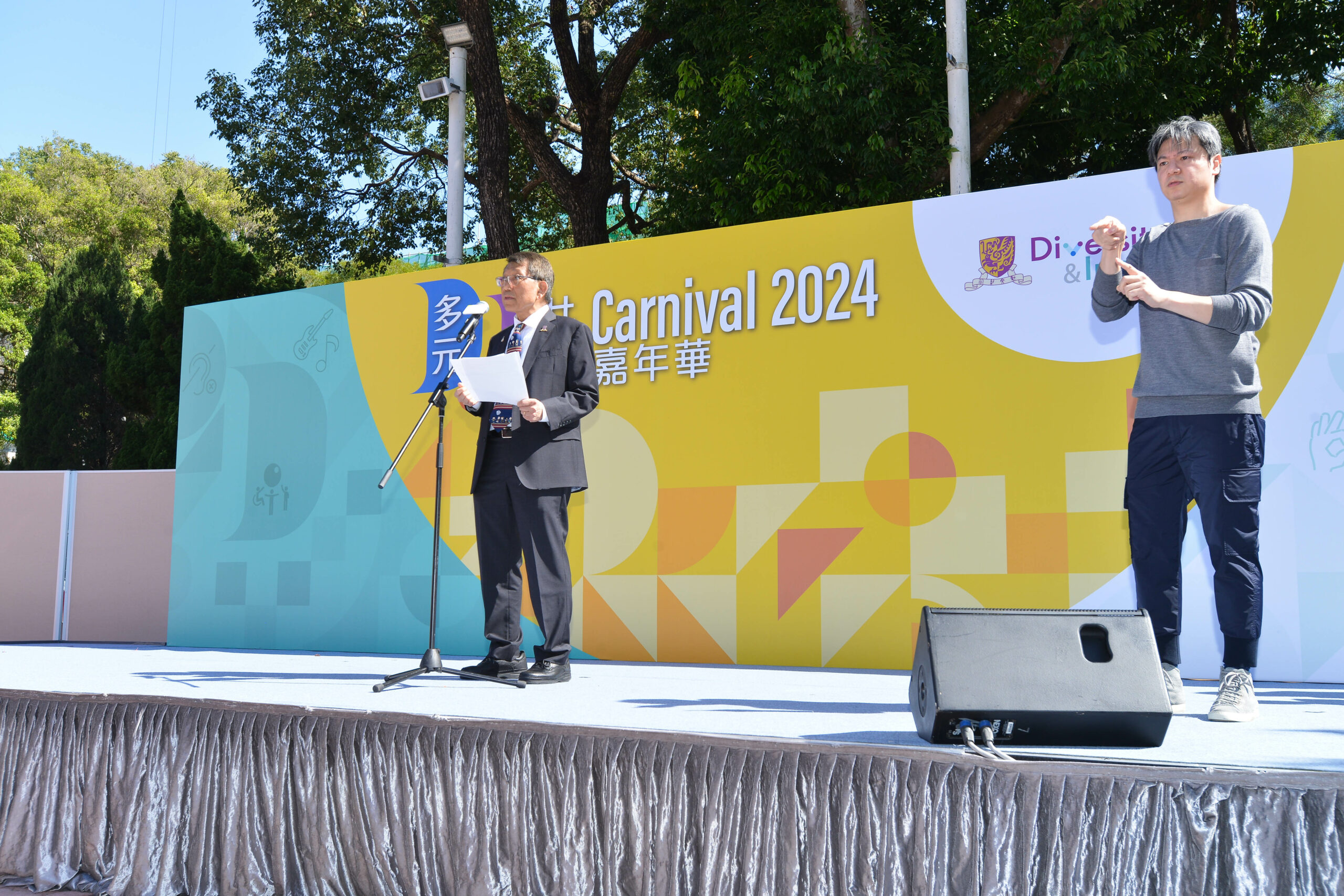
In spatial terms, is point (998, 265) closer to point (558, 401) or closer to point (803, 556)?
point (803, 556)

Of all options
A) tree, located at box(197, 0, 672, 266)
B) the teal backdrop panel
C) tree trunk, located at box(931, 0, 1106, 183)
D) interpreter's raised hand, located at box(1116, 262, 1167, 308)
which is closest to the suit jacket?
interpreter's raised hand, located at box(1116, 262, 1167, 308)

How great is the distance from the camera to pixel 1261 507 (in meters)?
3.11

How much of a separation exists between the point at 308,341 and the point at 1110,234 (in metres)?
4.13

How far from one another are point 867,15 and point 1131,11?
69.8 inches

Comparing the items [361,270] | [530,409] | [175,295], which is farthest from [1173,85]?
[175,295]

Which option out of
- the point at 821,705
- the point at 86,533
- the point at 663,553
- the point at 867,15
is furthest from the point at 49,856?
the point at 867,15

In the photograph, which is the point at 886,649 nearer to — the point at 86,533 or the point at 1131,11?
the point at 86,533

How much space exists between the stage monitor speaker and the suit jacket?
1319mm

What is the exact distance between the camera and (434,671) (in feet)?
8.96

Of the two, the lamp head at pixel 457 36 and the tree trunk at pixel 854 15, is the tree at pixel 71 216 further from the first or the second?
the tree trunk at pixel 854 15

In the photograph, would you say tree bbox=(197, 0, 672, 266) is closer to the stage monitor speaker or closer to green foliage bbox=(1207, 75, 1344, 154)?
green foliage bbox=(1207, 75, 1344, 154)

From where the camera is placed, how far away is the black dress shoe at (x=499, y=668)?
9.20 ft

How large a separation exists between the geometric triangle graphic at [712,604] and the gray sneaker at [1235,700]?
210 centimetres

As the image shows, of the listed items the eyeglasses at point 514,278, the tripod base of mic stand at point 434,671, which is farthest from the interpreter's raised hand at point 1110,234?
the tripod base of mic stand at point 434,671
